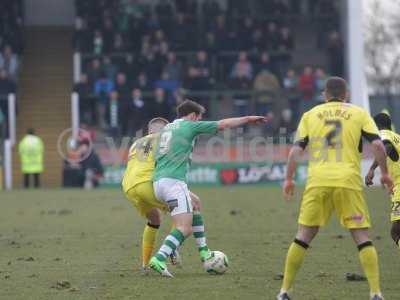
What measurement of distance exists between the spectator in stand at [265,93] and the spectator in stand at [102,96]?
4574mm

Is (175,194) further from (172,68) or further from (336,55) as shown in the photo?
(336,55)

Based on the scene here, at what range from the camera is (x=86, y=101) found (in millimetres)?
33812

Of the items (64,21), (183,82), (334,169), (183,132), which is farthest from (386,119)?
(64,21)

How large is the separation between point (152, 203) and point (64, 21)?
28899 millimetres

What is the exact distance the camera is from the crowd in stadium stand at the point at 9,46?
3394cm

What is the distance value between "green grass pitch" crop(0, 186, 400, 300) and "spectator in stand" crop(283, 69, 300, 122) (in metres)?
9.14

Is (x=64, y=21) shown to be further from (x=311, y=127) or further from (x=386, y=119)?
(x=311, y=127)

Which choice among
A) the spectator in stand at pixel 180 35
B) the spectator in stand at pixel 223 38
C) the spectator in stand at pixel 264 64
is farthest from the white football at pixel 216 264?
the spectator in stand at pixel 180 35

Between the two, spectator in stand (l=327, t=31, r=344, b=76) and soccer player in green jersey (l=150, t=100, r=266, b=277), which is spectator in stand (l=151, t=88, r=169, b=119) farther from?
soccer player in green jersey (l=150, t=100, r=266, b=277)

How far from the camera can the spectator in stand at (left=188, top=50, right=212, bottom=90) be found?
1339 inches

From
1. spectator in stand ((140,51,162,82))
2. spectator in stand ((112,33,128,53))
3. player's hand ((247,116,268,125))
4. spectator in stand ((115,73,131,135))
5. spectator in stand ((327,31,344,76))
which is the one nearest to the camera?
player's hand ((247,116,268,125))

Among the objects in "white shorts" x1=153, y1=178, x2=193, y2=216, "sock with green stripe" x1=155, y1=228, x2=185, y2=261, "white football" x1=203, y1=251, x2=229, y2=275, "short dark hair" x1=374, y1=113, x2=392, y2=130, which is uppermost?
"short dark hair" x1=374, y1=113, x2=392, y2=130

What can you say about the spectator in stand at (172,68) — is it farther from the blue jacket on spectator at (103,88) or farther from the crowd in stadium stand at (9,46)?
the crowd in stadium stand at (9,46)

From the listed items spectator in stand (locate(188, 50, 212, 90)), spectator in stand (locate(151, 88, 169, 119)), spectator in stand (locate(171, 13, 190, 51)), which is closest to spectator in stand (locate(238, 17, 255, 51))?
spectator in stand (locate(188, 50, 212, 90))
